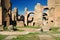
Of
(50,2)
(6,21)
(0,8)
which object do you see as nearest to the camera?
(0,8)

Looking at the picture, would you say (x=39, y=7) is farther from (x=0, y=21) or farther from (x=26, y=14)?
(x=0, y=21)

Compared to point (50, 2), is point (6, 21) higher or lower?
lower

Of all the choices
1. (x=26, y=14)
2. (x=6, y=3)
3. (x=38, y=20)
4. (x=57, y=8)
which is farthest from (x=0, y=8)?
(x=26, y=14)

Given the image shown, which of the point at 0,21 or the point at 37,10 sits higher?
the point at 37,10

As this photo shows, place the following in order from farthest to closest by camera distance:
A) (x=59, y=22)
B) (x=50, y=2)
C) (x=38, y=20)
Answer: (x=38, y=20) < (x=50, y=2) < (x=59, y=22)

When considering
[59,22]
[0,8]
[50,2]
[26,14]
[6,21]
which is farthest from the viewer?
[26,14]

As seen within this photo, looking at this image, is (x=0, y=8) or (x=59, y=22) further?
(x=59, y=22)

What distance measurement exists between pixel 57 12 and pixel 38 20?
18252mm

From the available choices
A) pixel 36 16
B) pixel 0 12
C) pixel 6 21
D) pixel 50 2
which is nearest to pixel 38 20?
pixel 36 16

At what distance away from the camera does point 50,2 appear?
2523 cm

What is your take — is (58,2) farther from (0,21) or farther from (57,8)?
(0,21)

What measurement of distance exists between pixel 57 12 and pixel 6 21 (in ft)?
25.2

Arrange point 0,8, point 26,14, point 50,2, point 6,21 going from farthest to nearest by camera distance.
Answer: point 26,14 < point 50,2 < point 6,21 < point 0,8

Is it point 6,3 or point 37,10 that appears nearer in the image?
point 6,3
